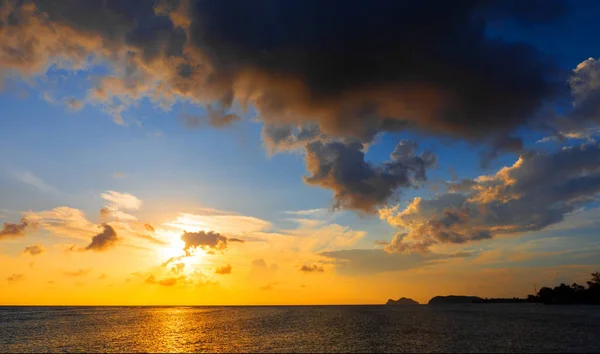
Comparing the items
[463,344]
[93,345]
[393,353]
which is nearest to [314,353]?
[393,353]

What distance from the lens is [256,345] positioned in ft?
267

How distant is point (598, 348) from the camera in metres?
69.3

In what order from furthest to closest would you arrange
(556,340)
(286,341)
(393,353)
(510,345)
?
1. (286,341)
2. (556,340)
3. (510,345)
4. (393,353)

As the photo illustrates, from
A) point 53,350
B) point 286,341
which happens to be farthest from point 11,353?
point 286,341

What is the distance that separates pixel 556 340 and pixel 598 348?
40.9 ft

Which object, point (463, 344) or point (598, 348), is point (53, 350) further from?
point (598, 348)

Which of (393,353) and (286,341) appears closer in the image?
(393,353)

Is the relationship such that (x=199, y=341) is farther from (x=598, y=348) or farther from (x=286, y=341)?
(x=598, y=348)

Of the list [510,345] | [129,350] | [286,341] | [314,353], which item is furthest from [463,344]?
[129,350]

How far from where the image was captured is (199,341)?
303 ft

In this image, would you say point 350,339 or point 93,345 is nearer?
point 93,345

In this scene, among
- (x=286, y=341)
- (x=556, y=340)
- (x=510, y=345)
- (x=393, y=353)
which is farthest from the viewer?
(x=286, y=341)

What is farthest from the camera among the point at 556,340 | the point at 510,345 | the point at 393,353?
the point at 556,340

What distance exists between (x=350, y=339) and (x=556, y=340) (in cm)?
4259
